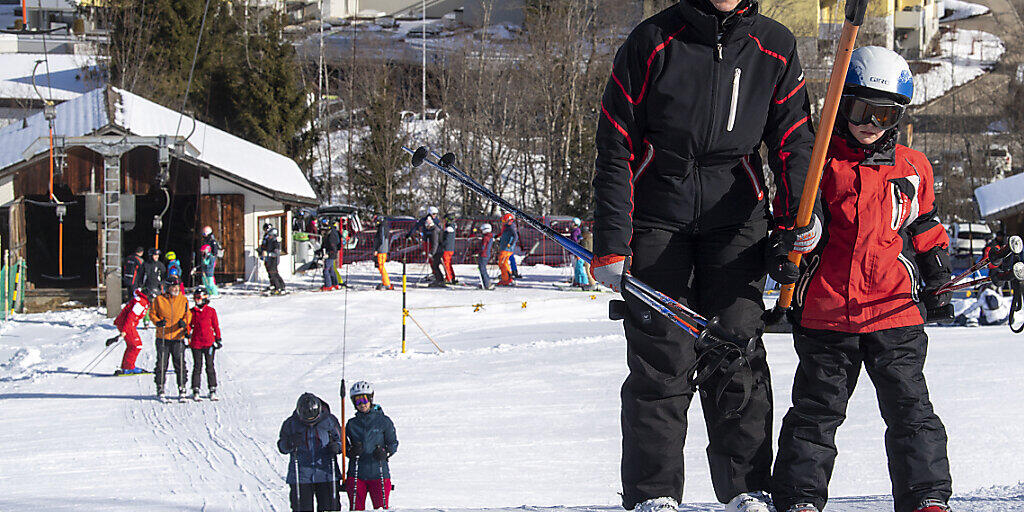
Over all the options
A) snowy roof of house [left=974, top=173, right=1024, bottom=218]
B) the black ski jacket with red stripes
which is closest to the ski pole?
the black ski jacket with red stripes

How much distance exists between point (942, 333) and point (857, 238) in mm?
13143

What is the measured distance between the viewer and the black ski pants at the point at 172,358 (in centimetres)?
1205

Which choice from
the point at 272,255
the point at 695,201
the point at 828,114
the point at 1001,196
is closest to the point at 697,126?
the point at 695,201

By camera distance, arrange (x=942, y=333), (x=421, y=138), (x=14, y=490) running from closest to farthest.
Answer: (x=14, y=490), (x=942, y=333), (x=421, y=138)

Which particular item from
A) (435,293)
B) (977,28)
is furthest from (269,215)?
(977,28)

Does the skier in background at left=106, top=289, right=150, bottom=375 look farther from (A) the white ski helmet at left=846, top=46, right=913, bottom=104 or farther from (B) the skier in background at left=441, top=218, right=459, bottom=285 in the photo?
(A) the white ski helmet at left=846, top=46, right=913, bottom=104

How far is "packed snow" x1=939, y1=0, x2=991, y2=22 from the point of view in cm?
7231

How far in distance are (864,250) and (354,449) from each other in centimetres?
478

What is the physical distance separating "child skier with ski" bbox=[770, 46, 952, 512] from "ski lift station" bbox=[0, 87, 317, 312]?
17.8 metres

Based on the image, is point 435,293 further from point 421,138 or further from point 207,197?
point 421,138

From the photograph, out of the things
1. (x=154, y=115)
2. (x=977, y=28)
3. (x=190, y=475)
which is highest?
(x=977, y=28)

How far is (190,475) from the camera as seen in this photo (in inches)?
345

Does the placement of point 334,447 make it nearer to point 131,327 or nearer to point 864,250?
point 864,250

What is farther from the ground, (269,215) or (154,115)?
(154,115)
